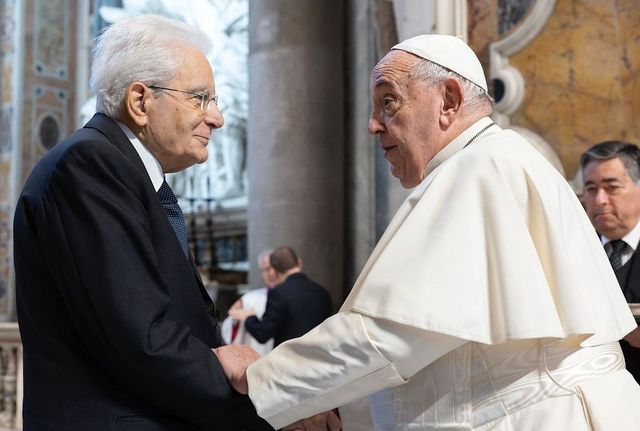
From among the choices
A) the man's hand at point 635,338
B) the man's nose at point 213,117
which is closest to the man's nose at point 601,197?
the man's hand at point 635,338

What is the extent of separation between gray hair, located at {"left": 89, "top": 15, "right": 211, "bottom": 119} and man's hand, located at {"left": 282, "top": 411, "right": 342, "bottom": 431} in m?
1.00

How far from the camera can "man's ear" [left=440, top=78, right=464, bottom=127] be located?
2709 mm

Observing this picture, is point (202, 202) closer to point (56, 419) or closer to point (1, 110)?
point (1, 110)

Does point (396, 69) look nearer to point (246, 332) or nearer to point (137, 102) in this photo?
point (137, 102)

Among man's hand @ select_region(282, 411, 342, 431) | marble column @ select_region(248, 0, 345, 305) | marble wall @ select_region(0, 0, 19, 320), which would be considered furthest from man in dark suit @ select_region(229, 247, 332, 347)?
marble wall @ select_region(0, 0, 19, 320)

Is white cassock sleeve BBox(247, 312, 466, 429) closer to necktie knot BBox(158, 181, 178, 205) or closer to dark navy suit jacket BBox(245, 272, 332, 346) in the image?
necktie knot BBox(158, 181, 178, 205)

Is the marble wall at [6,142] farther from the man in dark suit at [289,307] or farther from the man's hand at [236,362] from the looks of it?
the man's hand at [236,362]

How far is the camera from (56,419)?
245 centimetres

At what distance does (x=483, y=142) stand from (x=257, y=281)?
629cm

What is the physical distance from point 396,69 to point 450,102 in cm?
17

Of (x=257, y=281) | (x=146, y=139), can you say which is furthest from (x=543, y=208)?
(x=257, y=281)

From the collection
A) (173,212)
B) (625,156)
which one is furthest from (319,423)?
(625,156)

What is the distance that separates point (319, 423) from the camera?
289cm

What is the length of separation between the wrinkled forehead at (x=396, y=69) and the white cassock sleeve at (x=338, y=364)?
70 centimetres
